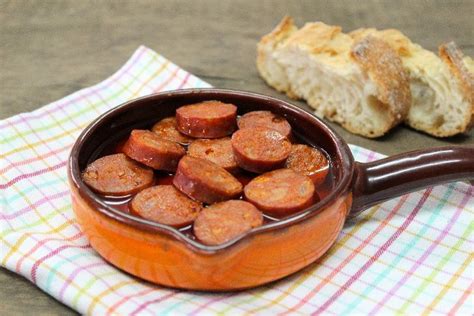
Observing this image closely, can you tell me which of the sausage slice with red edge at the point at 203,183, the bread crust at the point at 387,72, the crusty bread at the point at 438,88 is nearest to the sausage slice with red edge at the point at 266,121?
the sausage slice with red edge at the point at 203,183

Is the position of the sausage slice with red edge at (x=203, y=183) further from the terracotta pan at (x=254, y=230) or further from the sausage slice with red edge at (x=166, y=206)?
the terracotta pan at (x=254, y=230)

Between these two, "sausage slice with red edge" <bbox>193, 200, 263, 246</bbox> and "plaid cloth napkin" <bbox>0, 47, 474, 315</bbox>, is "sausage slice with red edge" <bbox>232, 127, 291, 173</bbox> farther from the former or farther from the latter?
"plaid cloth napkin" <bbox>0, 47, 474, 315</bbox>

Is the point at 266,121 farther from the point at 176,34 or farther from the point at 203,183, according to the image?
the point at 176,34

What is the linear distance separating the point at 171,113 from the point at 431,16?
234cm

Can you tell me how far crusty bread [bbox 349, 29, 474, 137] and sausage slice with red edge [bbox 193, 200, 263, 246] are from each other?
4.49ft

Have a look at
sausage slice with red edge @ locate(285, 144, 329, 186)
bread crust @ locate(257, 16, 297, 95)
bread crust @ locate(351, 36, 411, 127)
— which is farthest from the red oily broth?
bread crust @ locate(257, 16, 297, 95)

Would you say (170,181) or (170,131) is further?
(170,131)

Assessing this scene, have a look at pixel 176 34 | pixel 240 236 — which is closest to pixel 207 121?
pixel 240 236

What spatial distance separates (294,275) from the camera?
2104 millimetres

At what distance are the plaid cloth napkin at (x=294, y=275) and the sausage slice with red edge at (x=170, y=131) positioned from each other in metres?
0.38

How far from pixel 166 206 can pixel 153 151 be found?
22 cm

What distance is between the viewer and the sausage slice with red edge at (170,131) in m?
2.35

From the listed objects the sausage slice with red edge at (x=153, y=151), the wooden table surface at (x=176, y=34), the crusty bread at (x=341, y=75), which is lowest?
the wooden table surface at (x=176, y=34)

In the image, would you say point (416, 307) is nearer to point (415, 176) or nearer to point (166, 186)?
point (415, 176)
